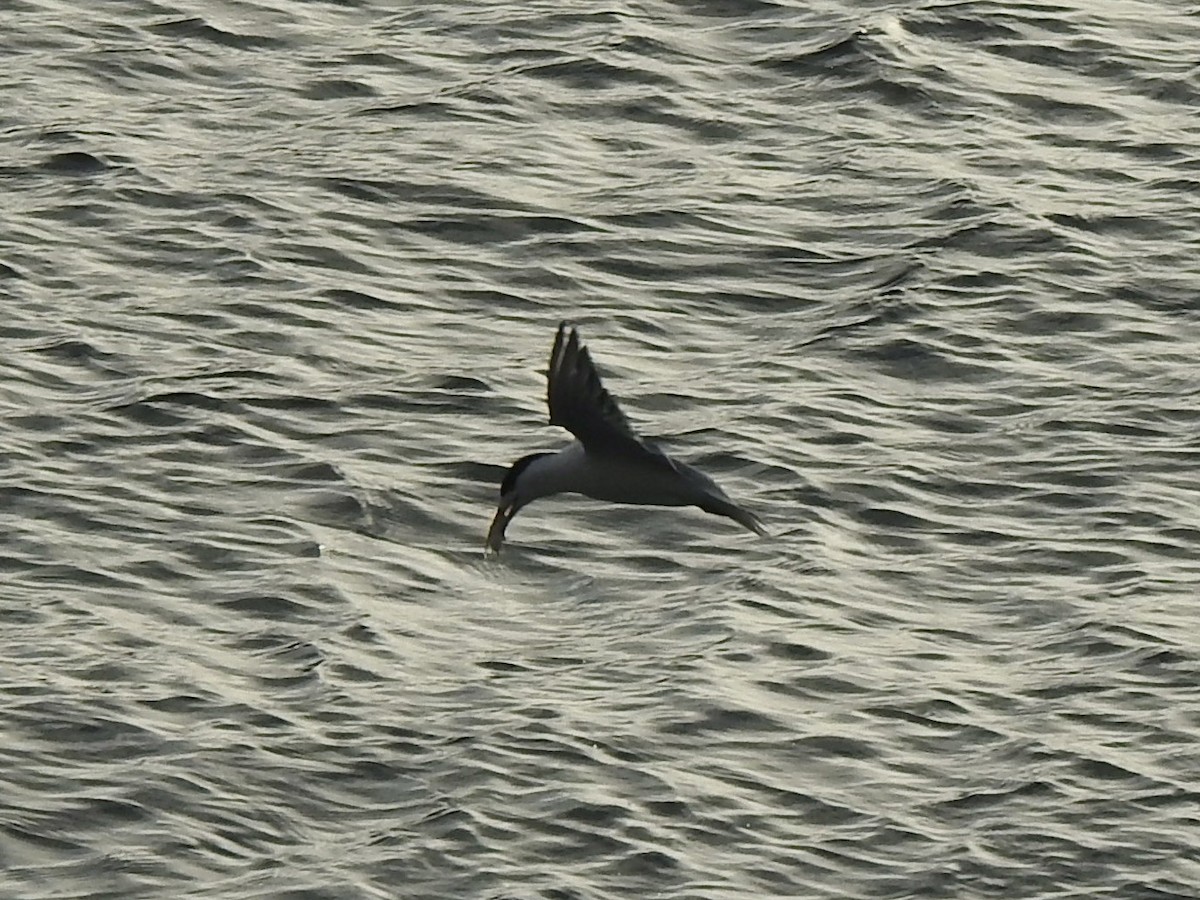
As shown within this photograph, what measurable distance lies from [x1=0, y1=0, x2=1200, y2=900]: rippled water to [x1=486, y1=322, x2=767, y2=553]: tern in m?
2.59

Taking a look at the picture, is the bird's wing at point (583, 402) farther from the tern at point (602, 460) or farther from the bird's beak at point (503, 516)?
the bird's beak at point (503, 516)

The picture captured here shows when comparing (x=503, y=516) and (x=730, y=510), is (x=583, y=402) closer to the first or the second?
(x=730, y=510)

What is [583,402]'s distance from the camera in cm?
1080

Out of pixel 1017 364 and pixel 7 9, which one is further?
pixel 7 9

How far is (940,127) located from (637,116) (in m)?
1.93

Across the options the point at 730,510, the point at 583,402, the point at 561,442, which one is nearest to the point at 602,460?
the point at 583,402

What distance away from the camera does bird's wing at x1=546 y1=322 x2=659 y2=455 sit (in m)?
10.7

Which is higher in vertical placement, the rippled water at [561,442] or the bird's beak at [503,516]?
the bird's beak at [503,516]

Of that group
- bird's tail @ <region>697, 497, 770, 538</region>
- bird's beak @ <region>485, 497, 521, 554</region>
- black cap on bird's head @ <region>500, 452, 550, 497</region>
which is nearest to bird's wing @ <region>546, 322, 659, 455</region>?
bird's tail @ <region>697, 497, 770, 538</region>

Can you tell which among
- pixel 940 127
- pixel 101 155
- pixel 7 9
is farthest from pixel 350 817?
pixel 7 9

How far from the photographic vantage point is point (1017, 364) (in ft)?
58.4

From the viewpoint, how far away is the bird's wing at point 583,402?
10711 mm

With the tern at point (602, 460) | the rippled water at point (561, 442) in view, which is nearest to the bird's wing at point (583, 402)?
the tern at point (602, 460)

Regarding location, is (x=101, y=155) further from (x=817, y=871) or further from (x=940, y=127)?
(x=817, y=871)
